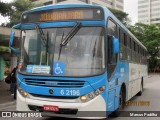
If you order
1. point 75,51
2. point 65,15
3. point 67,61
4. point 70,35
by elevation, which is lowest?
point 67,61

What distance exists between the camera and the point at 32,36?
826 centimetres

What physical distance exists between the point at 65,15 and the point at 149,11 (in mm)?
167022

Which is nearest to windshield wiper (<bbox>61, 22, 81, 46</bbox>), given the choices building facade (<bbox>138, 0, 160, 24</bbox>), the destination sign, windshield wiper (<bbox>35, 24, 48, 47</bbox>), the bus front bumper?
the destination sign

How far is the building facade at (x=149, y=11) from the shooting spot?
545ft

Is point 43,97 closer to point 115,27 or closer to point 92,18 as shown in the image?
point 92,18

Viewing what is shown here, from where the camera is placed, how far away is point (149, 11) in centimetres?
16875

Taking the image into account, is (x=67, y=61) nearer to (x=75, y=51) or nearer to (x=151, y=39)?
(x=75, y=51)

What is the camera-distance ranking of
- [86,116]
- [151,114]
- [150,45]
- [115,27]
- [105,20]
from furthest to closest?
[150,45]
[151,114]
[115,27]
[105,20]
[86,116]

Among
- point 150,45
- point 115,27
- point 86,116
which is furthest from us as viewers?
point 150,45

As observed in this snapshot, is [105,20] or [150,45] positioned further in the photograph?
[150,45]

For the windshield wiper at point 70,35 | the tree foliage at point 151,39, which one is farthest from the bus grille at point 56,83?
the tree foliage at point 151,39

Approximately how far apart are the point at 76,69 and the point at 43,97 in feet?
3.65

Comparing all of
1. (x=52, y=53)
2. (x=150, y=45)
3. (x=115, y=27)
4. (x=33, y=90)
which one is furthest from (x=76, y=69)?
(x=150, y=45)

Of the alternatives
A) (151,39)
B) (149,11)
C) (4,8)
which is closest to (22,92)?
(4,8)
